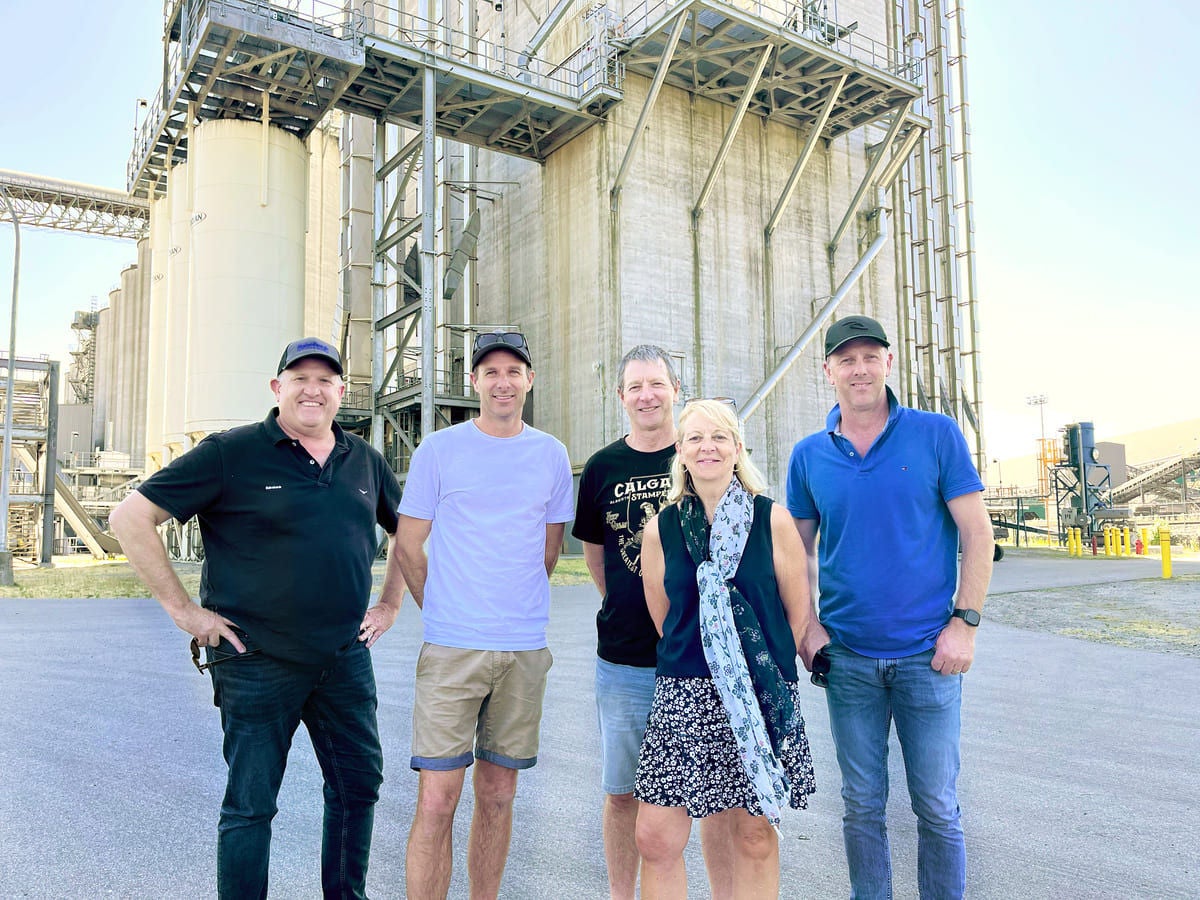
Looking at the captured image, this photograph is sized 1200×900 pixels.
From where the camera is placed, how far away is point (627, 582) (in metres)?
3.30

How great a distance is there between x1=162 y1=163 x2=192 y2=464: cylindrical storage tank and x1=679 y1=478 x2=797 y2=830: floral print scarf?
86.1 feet

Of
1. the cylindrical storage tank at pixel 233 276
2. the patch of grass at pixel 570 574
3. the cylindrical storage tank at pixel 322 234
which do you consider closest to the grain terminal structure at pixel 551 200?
the cylindrical storage tank at pixel 233 276

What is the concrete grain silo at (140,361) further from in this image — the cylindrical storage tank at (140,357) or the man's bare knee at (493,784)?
the man's bare knee at (493,784)

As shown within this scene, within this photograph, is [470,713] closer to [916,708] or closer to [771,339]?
[916,708]

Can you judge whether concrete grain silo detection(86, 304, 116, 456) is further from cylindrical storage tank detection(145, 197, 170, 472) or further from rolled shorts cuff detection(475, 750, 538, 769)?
rolled shorts cuff detection(475, 750, 538, 769)

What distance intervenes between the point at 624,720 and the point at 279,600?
1366 mm

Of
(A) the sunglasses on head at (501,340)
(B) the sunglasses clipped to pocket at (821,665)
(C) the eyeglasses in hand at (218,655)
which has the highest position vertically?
(A) the sunglasses on head at (501,340)

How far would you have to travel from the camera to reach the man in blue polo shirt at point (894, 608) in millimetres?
3049

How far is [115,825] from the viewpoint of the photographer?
13.7 ft

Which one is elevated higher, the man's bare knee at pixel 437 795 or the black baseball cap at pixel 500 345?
the black baseball cap at pixel 500 345

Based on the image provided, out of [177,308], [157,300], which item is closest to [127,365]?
[157,300]

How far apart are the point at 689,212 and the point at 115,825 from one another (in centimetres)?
2362

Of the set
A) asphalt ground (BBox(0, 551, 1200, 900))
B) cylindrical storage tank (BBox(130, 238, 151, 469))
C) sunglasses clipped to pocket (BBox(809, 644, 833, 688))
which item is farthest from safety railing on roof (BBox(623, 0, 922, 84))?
cylindrical storage tank (BBox(130, 238, 151, 469))

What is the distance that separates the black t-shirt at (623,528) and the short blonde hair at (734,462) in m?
0.30
